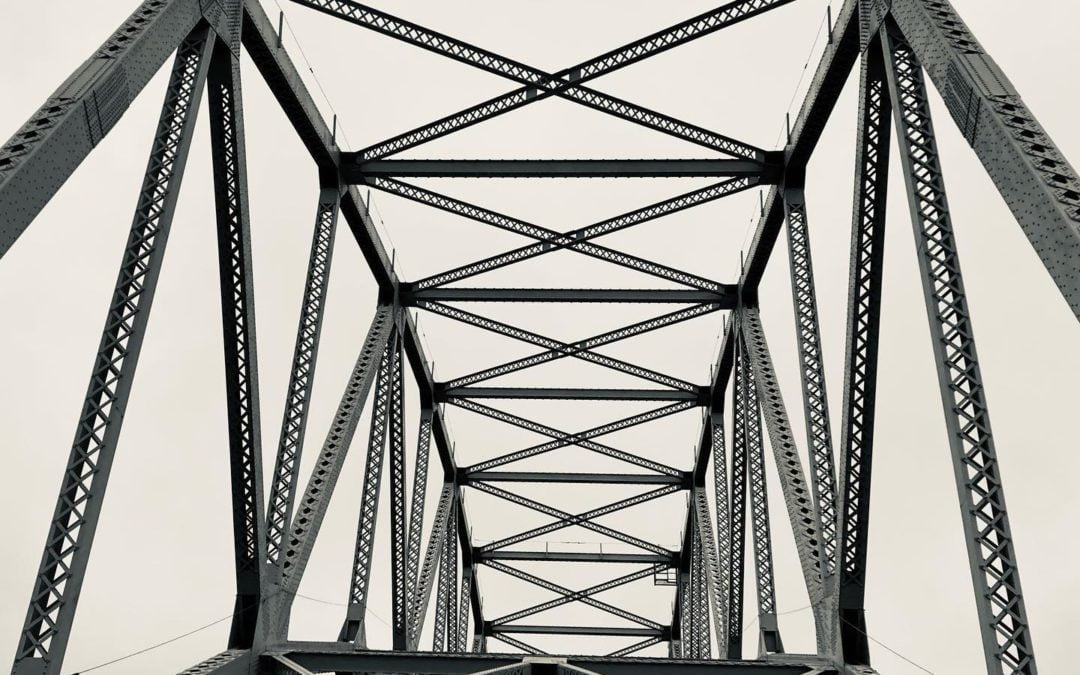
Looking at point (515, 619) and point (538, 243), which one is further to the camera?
point (515, 619)

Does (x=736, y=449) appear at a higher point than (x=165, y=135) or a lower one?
higher

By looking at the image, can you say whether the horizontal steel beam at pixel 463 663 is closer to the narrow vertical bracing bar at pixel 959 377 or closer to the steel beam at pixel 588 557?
the narrow vertical bracing bar at pixel 959 377

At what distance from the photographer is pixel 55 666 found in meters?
8.96

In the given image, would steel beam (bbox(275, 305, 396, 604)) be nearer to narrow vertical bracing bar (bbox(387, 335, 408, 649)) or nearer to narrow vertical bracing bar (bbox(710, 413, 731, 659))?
narrow vertical bracing bar (bbox(387, 335, 408, 649))

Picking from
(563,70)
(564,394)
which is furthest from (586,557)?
(563,70)

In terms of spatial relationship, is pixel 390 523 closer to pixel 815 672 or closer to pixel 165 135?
pixel 815 672

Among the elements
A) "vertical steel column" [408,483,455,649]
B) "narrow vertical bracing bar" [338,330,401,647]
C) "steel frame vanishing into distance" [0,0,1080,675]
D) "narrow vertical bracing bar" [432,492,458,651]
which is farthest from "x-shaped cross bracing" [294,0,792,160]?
"narrow vertical bracing bar" [432,492,458,651]

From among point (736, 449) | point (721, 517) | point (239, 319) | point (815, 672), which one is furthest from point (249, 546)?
point (721, 517)

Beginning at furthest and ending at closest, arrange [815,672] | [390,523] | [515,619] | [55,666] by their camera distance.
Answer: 1. [515,619]
2. [390,523]
3. [815,672]
4. [55,666]

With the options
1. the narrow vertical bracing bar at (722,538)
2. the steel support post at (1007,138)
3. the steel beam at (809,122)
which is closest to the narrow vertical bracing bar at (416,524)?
the narrow vertical bracing bar at (722,538)

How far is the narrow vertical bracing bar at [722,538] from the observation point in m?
24.1

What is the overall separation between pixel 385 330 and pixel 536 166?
5276 mm

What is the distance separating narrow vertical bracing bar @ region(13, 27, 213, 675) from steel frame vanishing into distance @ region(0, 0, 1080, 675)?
0.07 ft

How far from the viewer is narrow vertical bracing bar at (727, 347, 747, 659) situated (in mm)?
22891
